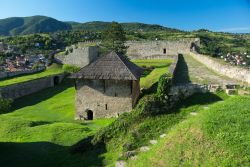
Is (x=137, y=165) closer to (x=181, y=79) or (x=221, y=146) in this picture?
(x=221, y=146)

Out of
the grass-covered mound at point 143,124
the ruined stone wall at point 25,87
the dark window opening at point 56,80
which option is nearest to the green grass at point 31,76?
the ruined stone wall at point 25,87

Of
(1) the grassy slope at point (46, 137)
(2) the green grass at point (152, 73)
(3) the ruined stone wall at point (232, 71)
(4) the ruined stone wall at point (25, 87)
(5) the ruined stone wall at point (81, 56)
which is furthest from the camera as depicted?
(5) the ruined stone wall at point (81, 56)

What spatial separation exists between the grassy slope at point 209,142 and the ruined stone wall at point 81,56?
37936mm

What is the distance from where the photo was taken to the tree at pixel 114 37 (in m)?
48.9

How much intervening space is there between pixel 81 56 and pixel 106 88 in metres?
26.0

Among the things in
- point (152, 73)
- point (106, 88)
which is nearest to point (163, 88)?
point (106, 88)

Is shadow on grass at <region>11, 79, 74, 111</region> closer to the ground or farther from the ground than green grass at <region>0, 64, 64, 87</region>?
closer to the ground

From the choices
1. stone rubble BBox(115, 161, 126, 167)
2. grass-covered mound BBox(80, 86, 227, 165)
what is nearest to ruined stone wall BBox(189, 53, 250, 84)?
grass-covered mound BBox(80, 86, 227, 165)

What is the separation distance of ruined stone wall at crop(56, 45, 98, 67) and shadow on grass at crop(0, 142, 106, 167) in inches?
1243

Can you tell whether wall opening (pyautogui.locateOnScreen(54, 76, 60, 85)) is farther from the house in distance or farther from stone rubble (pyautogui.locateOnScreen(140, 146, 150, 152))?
stone rubble (pyautogui.locateOnScreen(140, 146, 150, 152))

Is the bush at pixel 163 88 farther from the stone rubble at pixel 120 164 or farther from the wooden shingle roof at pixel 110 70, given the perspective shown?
the wooden shingle roof at pixel 110 70

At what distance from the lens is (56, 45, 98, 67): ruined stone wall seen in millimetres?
50219

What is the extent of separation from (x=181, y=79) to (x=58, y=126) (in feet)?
25.5

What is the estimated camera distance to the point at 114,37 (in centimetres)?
4922
